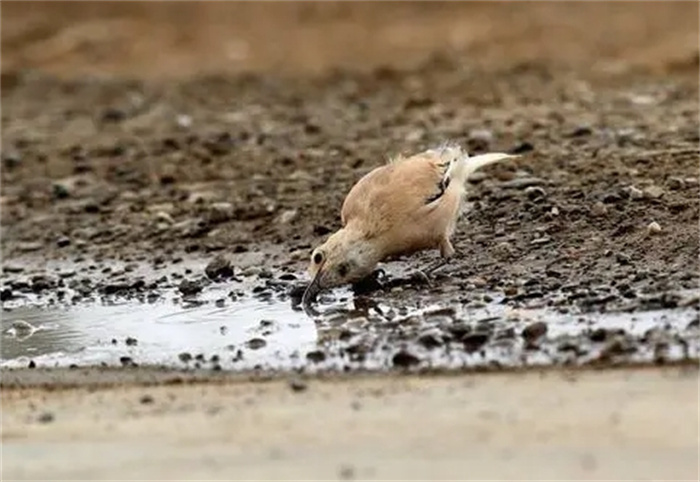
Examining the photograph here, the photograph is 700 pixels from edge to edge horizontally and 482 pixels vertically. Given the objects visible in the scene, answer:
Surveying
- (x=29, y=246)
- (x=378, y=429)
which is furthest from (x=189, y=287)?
(x=378, y=429)

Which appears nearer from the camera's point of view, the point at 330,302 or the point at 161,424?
the point at 161,424

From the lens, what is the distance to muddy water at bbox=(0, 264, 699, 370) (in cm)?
786

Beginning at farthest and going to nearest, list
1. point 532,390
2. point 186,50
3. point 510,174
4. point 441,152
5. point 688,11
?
1. point 186,50
2. point 688,11
3. point 510,174
4. point 441,152
5. point 532,390

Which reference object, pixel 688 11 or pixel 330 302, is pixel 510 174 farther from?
pixel 688 11

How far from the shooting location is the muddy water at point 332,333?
7863 millimetres

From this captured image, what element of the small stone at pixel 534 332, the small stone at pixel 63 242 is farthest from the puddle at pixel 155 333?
the small stone at pixel 63 242

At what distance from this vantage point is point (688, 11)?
1891 cm

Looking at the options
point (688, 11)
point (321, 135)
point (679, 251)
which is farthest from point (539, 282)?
point (688, 11)

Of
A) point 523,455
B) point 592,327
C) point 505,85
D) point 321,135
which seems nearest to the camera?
point 523,455

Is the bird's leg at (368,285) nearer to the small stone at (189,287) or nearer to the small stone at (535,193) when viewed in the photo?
the small stone at (189,287)

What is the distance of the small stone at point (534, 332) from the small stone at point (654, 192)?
251 centimetres

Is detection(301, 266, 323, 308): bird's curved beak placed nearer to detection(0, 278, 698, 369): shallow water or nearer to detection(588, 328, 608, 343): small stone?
detection(0, 278, 698, 369): shallow water

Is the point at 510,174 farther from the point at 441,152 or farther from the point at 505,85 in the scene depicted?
the point at 505,85

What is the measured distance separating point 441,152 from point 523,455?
14.7 ft
